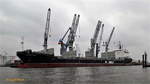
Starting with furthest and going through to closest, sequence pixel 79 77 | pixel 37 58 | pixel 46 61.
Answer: pixel 46 61 → pixel 37 58 → pixel 79 77

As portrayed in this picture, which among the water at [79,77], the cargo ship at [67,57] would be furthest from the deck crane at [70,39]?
the water at [79,77]

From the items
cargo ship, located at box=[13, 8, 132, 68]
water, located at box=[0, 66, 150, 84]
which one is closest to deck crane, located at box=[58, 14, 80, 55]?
cargo ship, located at box=[13, 8, 132, 68]

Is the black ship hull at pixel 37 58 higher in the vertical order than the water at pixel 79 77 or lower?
higher

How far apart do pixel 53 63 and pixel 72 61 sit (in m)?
12.1

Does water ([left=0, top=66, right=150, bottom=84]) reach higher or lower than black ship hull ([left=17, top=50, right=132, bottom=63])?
lower

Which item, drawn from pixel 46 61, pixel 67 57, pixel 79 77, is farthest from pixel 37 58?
pixel 79 77

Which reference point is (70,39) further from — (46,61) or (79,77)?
(79,77)

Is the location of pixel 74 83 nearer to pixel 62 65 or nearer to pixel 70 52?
pixel 62 65

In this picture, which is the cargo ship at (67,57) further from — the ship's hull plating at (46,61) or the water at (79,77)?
the water at (79,77)

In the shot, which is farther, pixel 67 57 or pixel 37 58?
pixel 67 57

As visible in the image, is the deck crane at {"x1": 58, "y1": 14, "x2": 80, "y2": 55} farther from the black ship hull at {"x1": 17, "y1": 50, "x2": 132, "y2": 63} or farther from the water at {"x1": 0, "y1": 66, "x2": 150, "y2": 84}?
the water at {"x1": 0, "y1": 66, "x2": 150, "y2": 84}

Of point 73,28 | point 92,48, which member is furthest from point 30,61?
point 92,48

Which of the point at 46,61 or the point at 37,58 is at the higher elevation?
the point at 37,58

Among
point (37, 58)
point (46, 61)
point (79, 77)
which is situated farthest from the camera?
point (46, 61)
